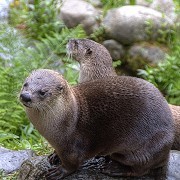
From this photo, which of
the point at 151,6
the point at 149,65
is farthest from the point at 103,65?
the point at 151,6

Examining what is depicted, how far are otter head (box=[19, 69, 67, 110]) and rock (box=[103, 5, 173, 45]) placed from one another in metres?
4.20

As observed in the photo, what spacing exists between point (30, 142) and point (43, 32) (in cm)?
308

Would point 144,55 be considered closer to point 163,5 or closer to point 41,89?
point 163,5

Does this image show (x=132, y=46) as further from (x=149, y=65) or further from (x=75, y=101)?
(x=75, y=101)

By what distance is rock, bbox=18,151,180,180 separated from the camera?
2.99 m

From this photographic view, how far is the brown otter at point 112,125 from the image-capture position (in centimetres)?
282

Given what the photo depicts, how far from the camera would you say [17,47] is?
534cm

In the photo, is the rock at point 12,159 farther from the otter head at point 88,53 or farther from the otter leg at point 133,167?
the otter head at point 88,53

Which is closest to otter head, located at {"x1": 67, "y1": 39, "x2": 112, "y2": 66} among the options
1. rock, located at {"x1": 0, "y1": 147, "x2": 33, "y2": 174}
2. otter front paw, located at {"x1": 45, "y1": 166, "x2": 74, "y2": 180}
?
rock, located at {"x1": 0, "y1": 147, "x2": 33, "y2": 174}

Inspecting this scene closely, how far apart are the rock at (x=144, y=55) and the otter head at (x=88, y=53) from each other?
2410 mm

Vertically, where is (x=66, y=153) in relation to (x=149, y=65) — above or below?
above

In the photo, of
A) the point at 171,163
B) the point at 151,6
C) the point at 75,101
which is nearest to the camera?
the point at 75,101

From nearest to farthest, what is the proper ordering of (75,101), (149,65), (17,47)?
(75,101)
(17,47)
(149,65)

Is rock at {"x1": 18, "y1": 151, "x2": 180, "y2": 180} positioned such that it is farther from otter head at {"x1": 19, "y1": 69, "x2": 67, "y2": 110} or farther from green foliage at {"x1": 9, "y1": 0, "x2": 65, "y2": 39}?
green foliage at {"x1": 9, "y1": 0, "x2": 65, "y2": 39}
